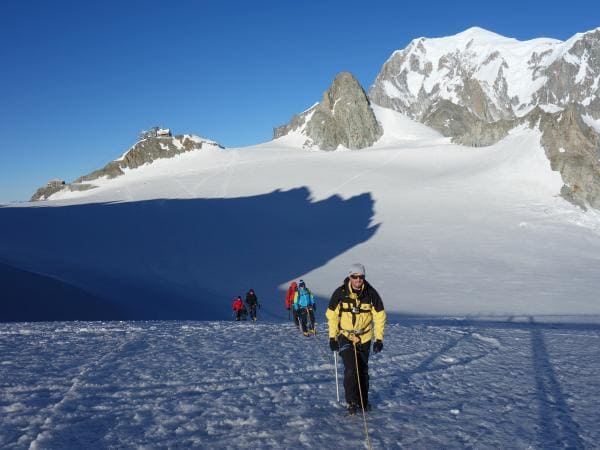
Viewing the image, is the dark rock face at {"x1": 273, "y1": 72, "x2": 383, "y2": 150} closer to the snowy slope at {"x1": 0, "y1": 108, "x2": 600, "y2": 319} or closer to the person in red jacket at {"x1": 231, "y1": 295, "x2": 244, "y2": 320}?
the snowy slope at {"x1": 0, "y1": 108, "x2": 600, "y2": 319}

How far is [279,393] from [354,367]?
1.75 meters

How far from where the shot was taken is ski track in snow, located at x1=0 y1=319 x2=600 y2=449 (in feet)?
18.3

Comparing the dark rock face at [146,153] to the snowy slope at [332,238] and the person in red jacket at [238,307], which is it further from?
the person in red jacket at [238,307]

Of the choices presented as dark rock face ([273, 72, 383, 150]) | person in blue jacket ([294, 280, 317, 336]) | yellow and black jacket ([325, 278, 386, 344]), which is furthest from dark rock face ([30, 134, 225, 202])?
yellow and black jacket ([325, 278, 386, 344])

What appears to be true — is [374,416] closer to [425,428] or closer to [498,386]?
[425,428]

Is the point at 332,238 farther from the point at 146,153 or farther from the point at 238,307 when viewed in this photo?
the point at 146,153

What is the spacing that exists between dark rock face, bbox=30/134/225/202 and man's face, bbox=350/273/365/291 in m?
94.0

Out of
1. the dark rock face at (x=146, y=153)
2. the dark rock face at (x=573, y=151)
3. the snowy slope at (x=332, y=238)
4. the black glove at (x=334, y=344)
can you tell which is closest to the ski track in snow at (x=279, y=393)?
the black glove at (x=334, y=344)

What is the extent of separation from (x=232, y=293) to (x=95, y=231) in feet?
67.4

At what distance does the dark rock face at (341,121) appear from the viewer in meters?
106

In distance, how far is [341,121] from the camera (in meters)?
109

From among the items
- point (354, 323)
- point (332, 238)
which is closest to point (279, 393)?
point (354, 323)

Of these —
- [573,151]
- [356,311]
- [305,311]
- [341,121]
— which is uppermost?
[341,121]

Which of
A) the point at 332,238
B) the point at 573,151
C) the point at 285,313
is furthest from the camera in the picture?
the point at 573,151
